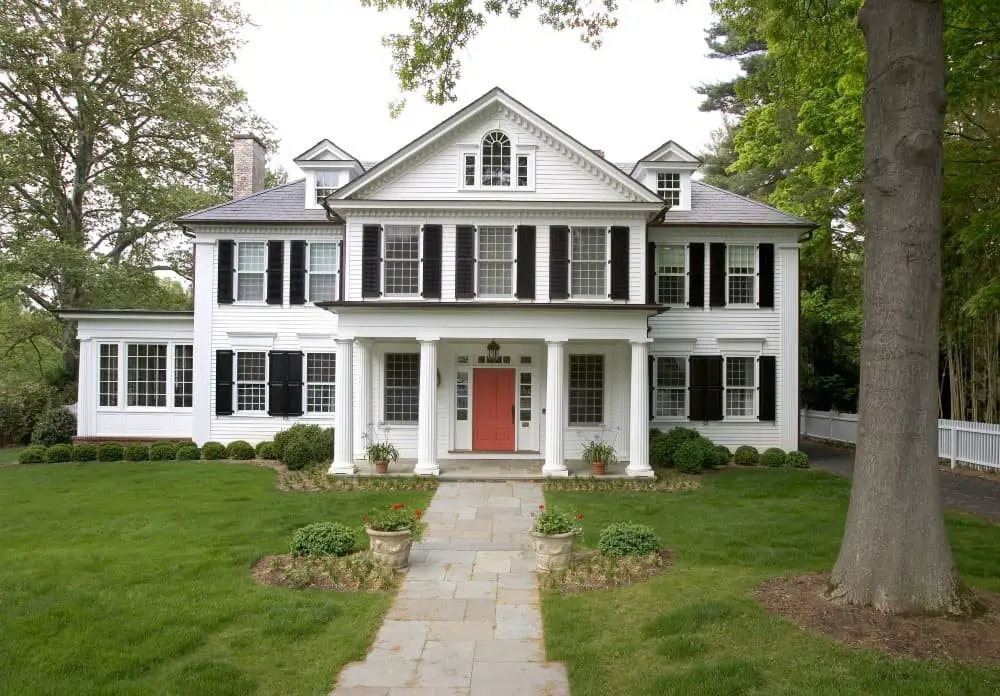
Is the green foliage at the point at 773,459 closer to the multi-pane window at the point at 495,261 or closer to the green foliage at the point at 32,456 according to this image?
the multi-pane window at the point at 495,261

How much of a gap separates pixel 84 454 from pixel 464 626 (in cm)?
1556

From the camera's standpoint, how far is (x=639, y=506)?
495 inches

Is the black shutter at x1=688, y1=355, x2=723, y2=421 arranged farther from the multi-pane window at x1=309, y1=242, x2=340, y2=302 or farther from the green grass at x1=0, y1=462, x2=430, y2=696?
the multi-pane window at x1=309, y1=242, x2=340, y2=302

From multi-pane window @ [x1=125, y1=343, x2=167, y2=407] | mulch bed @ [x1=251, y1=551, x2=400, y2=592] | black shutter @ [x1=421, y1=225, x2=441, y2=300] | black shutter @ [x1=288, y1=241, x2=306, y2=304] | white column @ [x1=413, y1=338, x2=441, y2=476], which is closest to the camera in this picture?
mulch bed @ [x1=251, y1=551, x2=400, y2=592]

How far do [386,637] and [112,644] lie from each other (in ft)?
7.94

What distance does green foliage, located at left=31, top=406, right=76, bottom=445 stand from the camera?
19.5 m

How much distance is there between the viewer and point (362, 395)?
53.3ft

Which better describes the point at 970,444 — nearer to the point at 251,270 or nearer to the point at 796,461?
the point at 796,461

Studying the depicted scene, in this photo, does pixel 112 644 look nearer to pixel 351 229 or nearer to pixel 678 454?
pixel 351 229

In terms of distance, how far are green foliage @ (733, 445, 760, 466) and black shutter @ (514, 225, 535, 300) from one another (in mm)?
6942

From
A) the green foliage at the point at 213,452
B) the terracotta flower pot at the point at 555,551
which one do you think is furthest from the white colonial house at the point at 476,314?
the terracotta flower pot at the point at 555,551

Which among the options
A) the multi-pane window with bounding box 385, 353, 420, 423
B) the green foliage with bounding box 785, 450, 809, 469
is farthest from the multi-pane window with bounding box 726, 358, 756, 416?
the multi-pane window with bounding box 385, 353, 420, 423

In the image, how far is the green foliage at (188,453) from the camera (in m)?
18.0

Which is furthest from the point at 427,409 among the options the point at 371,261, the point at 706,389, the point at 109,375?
the point at 109,375
